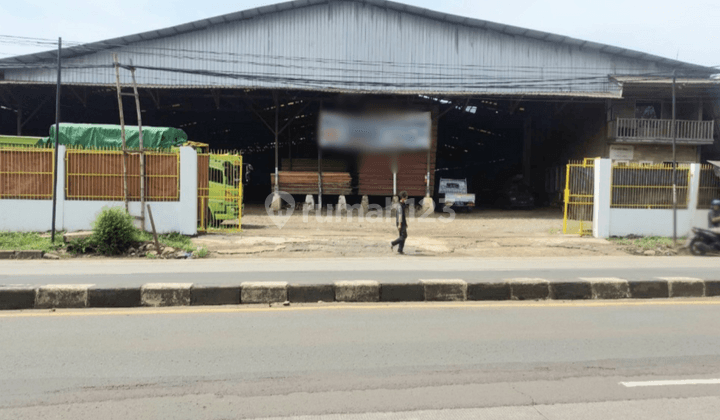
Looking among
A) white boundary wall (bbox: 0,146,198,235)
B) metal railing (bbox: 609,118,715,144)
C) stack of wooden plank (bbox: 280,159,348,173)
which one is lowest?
white boundary wall (bbox: 0,146,198,235)

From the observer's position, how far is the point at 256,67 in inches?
909

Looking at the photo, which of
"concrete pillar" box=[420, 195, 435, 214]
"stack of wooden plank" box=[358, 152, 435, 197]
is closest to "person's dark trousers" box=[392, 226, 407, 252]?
"concrete pillar" box=[420, 195, 435, 214]

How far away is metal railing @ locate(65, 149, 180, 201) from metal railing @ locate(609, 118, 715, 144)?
1954 centimetres

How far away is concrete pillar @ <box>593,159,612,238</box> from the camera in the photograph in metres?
14.8

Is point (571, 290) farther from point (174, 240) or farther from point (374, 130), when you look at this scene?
point (374, 130)

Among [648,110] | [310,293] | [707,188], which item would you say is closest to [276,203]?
[707,188]

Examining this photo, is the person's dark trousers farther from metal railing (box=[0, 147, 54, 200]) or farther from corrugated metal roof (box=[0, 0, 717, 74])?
corrugated metal roof (box=[0, 0, 717, 74])

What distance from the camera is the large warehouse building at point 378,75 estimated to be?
885 inches

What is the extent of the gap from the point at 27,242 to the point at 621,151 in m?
23.7

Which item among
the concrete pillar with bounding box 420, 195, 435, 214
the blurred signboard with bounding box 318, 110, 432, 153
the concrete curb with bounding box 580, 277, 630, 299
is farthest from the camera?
the blurred signboard with bounding box 318, 110, 432, 153

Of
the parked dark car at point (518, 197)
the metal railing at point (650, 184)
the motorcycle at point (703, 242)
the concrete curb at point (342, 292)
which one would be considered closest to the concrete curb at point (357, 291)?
the concrete curb at point (342, 292)

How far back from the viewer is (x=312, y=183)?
24.0 metres

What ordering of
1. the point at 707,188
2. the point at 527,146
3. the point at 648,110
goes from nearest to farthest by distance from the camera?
the point at 707,188
the point at 648,110
the point at 527,146

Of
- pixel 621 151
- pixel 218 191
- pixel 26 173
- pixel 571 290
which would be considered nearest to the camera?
pixel 571 290
